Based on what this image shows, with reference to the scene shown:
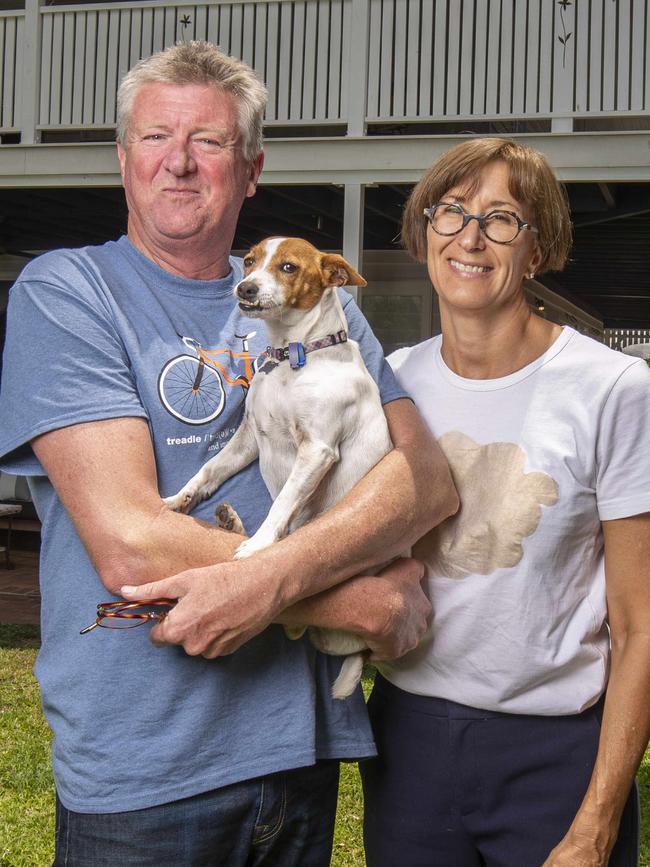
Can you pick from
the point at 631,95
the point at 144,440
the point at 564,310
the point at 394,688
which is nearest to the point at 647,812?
the point at 394,688

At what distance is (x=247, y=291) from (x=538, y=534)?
2.51 feet

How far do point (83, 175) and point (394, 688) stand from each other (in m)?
8.47

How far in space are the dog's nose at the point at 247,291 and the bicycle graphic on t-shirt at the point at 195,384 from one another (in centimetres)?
11

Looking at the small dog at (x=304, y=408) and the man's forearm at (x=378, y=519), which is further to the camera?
the small dog at (x=304, y=408)

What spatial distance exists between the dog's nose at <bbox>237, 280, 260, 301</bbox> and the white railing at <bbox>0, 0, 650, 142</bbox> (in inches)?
298

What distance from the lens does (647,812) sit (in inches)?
204

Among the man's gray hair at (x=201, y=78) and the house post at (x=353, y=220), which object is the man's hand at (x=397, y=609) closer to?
the man's gray hair at (x=201, y=78)

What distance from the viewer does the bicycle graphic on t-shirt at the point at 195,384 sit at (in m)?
1.91

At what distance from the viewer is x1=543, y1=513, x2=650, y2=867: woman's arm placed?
2027mm

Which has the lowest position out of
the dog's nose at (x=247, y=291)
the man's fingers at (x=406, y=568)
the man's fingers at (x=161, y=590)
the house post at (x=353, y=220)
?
the man's fingers at (x=406, y=568)

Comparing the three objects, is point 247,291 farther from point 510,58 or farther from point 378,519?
point 510,58

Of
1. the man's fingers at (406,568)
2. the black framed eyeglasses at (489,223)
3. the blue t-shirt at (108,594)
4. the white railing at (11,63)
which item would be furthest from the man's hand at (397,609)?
the white railing at (11,63)

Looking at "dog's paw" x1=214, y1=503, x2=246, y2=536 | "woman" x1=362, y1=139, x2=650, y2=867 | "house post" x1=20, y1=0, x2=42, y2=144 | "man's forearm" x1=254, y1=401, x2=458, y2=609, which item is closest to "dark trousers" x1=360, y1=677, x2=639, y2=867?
"woman" x1=362, y1=139, x2=650, y2=867

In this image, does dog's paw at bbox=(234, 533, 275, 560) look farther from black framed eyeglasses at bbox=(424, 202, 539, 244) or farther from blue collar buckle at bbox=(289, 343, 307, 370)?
black framed eyeglasses at bbox=(424, 202, 539, 244)
